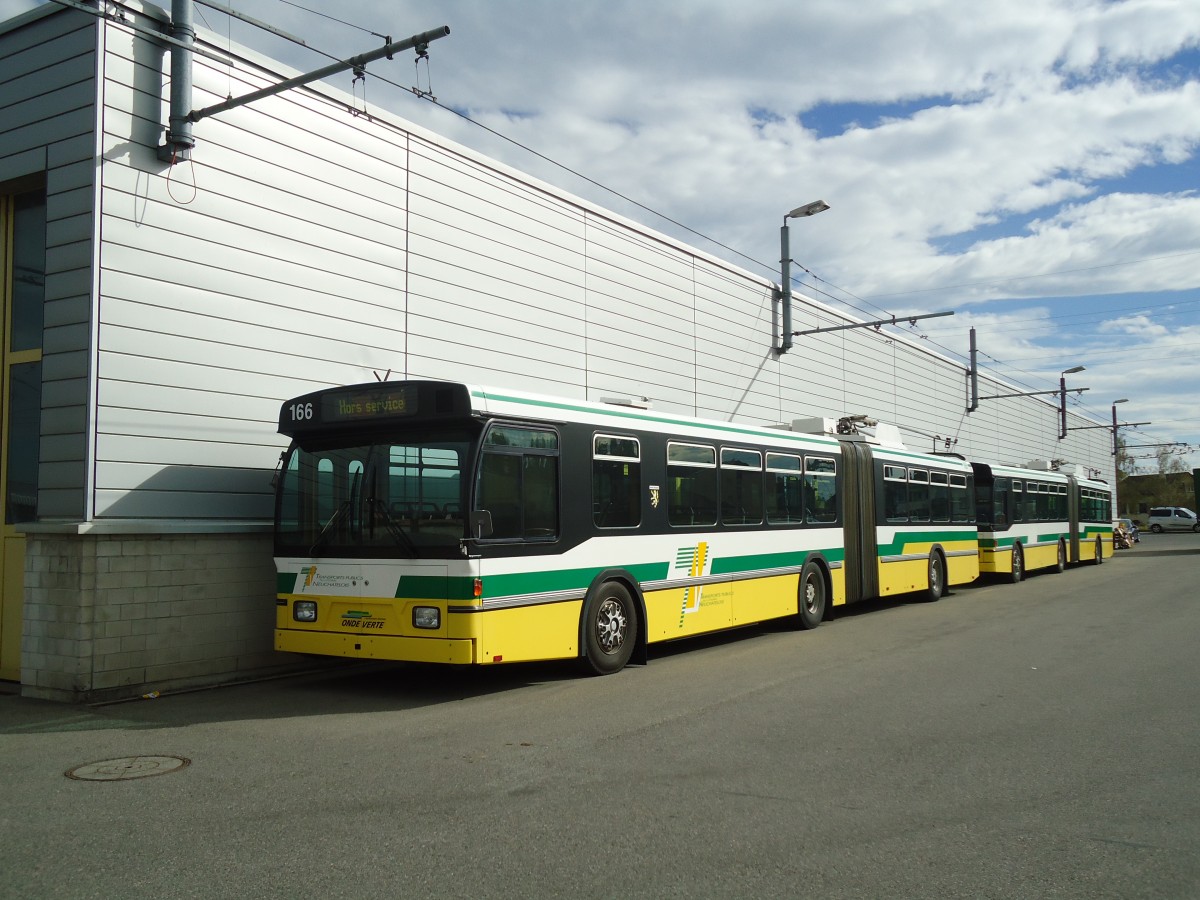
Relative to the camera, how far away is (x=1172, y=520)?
68.1 meters

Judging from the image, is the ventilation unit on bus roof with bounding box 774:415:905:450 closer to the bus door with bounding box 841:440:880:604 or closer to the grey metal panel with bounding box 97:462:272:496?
the bus door with bounding box 841:440:880:604

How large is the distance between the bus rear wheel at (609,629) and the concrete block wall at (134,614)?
3940mm

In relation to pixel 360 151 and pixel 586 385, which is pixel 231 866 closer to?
pixel 360 151

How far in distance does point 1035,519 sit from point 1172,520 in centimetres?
4848

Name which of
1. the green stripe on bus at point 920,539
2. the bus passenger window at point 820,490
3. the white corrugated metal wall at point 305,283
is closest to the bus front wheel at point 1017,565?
the green stripe on bus at point 920,539

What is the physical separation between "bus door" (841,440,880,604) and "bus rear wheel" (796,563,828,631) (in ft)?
2.88

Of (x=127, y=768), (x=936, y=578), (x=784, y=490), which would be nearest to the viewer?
(x=127, y=768)

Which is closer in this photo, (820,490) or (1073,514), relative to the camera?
(820,490)

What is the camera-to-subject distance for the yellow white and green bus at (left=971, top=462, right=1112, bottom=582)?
24.8 m

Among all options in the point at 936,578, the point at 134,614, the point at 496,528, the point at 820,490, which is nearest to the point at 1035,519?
the point at 936,578

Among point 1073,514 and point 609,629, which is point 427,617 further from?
point 1073,514

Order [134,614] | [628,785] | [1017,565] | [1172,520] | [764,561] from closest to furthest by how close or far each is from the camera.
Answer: [628,785] < [134,614] < [764,561] < [1017,565] < [1172,520]

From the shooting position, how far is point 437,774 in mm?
6711

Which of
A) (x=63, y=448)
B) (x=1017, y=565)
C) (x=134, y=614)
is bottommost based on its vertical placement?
(x=1017, y=565)
